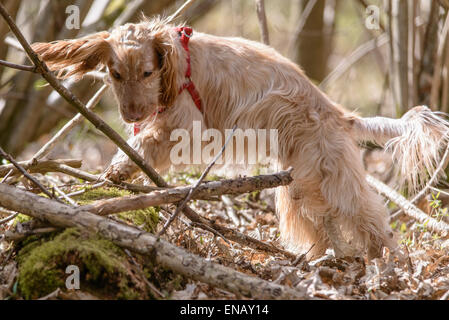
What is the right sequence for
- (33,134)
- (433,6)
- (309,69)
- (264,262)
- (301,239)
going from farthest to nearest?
1. (309,69)
2. (33,134)
3. (433,6)
4. (301,239)
5. (264,262)

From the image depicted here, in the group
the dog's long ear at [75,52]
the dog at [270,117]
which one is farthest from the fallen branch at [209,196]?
the dog's long ear at [75,52]

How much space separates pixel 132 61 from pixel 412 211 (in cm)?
301

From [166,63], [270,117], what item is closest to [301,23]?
[270,117]

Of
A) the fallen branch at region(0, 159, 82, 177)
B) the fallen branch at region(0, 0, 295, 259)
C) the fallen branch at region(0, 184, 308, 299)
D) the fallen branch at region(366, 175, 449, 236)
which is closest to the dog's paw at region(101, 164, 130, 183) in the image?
the fallen branch at region(0, 159, 82, 177)

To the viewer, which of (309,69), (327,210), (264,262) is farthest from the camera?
(309,69)

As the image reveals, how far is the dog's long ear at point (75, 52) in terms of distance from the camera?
4.04 meters

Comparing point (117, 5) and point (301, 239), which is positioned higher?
point (117, 5)

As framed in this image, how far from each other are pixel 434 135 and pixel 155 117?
2279mm

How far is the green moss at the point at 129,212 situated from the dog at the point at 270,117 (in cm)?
27

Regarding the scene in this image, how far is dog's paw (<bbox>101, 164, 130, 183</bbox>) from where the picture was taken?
3.91 m

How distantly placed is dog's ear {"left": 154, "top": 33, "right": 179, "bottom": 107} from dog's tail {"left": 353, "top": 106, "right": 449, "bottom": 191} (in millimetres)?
1589
